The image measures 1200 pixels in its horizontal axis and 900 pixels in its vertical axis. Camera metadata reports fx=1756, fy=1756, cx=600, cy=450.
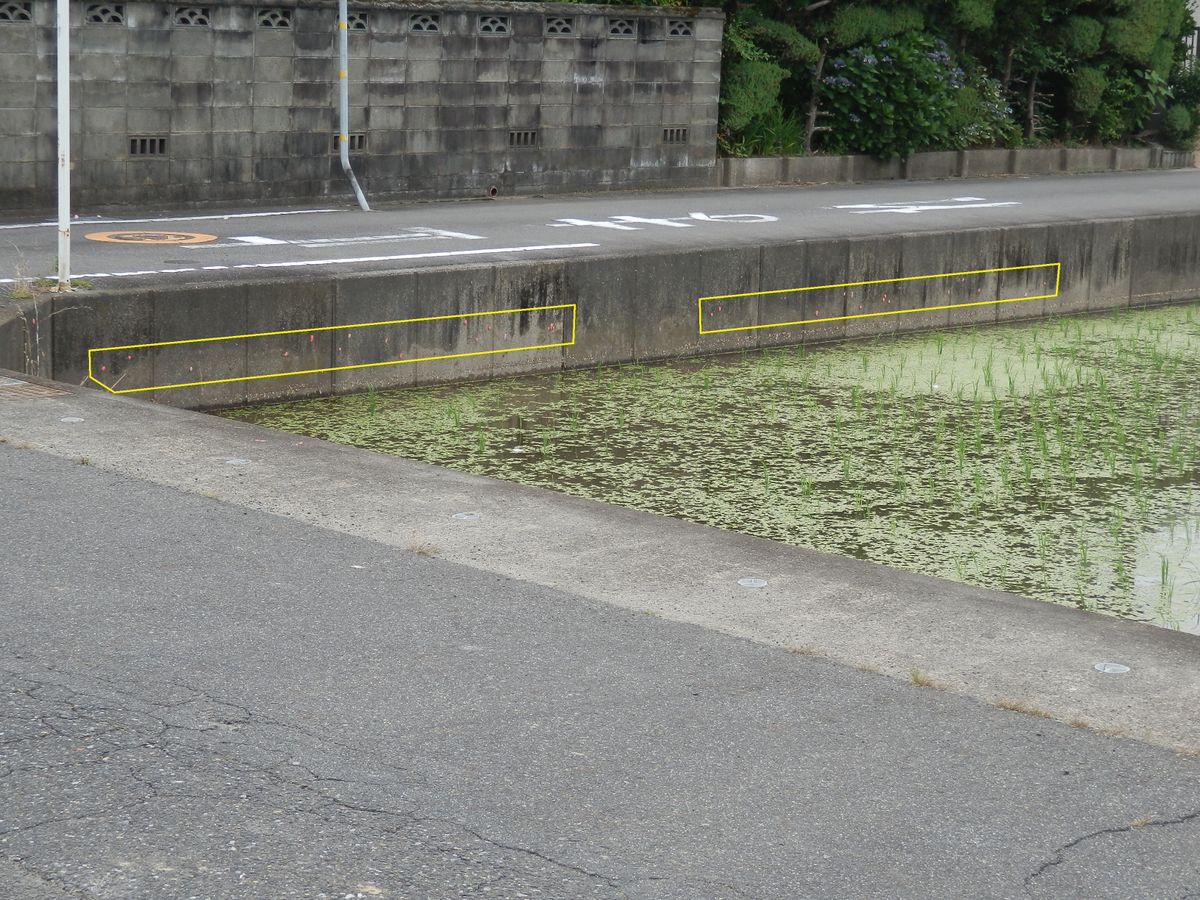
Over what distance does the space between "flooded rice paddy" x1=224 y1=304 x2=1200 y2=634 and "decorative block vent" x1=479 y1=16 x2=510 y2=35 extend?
18.5 feet

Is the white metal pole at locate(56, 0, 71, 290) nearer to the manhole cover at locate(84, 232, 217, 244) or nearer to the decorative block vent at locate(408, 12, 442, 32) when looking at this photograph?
the manhole cover at locate(84, 232, 217, 244)

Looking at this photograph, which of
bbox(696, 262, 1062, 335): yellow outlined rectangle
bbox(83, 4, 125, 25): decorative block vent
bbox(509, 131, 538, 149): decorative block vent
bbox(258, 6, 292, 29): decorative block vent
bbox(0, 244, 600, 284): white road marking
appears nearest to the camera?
bbox(0, 244, 600, 284): white road marking

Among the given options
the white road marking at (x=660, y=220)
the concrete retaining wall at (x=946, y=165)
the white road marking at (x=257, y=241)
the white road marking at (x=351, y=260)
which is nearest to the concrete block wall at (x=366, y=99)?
the concrete retaining wall at (x=946, y=165)

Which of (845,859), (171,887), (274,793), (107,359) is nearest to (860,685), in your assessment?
(845,859)

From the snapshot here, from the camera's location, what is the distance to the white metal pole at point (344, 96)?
55.1 ft

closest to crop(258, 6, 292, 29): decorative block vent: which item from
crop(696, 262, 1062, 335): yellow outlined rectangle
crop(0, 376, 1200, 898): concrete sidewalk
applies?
crop(696, 262, 1062, 335): yellow outlined rectangle

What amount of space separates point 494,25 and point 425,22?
2.98 ft

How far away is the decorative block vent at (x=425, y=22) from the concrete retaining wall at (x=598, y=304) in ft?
17.0

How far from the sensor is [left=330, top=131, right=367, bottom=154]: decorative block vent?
1747 cm

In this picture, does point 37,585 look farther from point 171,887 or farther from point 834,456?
point 834,456

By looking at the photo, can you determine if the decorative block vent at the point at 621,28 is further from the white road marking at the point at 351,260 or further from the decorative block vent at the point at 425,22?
the white road marking at the point at 351,260

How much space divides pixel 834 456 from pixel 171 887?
7434 mm

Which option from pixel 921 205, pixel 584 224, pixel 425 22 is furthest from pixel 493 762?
pixel 921 205

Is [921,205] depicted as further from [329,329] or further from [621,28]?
[329,329]
